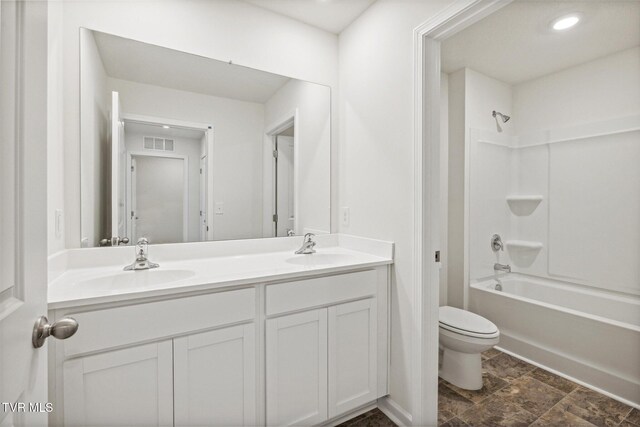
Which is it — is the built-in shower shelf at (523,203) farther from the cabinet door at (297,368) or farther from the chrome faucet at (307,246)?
the cabinet door at (297,368)

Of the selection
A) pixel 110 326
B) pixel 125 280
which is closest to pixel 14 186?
pixel 110 326

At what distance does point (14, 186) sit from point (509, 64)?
3.26 meters

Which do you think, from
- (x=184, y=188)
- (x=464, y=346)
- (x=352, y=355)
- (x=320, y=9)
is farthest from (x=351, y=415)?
(x=320, y=9)

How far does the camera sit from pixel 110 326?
40.8 inches

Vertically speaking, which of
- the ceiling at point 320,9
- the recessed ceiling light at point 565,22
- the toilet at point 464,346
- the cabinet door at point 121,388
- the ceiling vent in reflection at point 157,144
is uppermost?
the ceiling at point 320,9

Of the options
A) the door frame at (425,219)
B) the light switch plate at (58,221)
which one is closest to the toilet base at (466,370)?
the door frame at (425,219)

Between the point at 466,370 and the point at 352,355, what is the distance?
0.91m

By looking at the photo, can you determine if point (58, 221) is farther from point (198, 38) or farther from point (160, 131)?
point (198, 38)

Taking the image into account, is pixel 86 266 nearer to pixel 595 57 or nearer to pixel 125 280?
pixel 125 280

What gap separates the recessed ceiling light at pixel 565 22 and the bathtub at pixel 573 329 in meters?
1.98

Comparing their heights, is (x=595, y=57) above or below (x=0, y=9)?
above

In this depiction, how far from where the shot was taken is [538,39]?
7.22 feet

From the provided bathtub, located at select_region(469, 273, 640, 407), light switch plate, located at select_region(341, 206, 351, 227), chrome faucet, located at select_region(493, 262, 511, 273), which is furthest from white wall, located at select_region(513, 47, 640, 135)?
light switch plate, located at select_region(341, 206, 351, 227)

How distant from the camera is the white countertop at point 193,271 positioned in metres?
1.06
